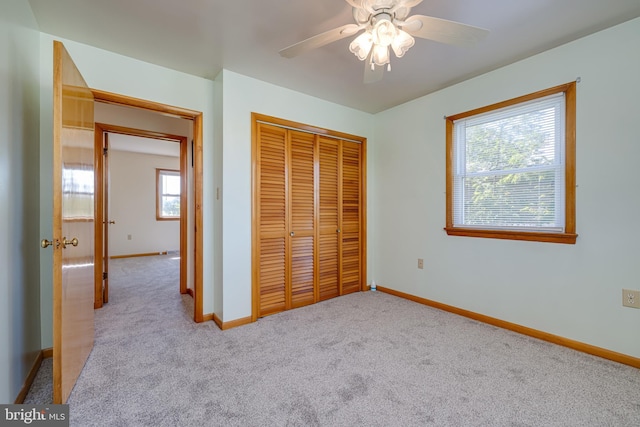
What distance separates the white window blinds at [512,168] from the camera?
2303 millimetres

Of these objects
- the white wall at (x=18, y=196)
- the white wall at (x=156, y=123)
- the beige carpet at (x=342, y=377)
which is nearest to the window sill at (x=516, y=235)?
the beige carpet at (x=342, y=377)

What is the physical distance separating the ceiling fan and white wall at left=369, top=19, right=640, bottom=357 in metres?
1.35

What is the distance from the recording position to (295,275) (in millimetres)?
3115

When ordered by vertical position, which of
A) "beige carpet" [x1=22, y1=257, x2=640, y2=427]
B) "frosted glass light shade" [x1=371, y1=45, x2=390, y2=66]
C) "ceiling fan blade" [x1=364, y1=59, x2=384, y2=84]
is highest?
"ceiling fan blade" [x1=364, y1=59, x2=384, y2=84]

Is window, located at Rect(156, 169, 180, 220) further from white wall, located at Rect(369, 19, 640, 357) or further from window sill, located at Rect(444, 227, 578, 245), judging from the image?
window sill, located at Rect(444, 227, 578, 245)

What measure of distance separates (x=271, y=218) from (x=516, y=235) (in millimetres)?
2323

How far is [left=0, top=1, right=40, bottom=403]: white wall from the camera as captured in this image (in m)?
1.40

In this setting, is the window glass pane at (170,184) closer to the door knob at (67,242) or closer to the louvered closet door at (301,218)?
the louvered closet door at (301,218)

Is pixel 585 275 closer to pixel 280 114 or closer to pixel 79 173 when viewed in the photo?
pixel 280 114

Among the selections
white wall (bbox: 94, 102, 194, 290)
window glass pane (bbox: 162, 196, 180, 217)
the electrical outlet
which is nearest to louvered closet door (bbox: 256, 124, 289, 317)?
white wall (bbox: 94, 102, 194, 290)

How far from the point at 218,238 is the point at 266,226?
49cm

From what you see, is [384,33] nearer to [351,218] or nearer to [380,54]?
[380,54]

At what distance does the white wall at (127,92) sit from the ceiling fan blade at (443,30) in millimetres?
Result: 2064

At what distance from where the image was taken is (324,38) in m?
1.57
